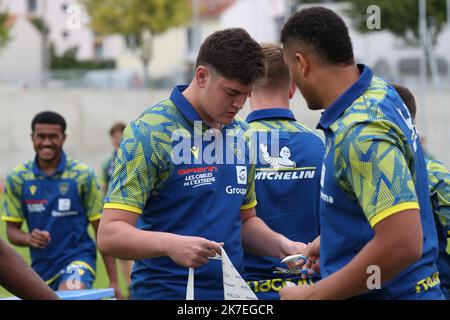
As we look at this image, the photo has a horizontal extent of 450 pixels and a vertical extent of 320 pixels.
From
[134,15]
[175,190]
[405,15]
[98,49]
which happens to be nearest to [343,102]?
[175,190]

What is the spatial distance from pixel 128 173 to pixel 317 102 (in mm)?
1038

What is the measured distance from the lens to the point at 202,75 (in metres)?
4.46

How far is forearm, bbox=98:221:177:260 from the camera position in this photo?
408cm

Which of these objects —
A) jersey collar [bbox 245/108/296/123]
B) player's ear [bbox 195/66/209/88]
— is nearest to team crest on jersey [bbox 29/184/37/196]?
jersey collar [bbox 245/108/296/123]

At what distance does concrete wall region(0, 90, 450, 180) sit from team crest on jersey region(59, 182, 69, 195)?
66.5 feet

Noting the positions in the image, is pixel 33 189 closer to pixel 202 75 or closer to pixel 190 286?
pixel 202 75

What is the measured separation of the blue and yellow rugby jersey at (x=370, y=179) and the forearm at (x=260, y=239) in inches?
45.3

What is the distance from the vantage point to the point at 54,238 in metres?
8.45

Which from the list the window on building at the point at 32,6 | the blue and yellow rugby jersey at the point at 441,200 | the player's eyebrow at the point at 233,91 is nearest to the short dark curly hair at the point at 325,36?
the player's eyebrow at the point at 233,91

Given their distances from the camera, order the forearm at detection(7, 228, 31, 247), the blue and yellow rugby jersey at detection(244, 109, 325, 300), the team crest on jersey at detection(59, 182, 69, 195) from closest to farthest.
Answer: the blue and yellow rugby jersey at detection(244, 109, 325, 300) < the forearm at detection(7, 228, 31, 247) < the team crest on jersey at detection(59, 182, 69, 195)

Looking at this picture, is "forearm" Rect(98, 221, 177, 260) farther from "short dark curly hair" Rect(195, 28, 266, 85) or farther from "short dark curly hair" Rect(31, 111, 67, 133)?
"short dark curly hair" Rect(31, 111, 67, 133)

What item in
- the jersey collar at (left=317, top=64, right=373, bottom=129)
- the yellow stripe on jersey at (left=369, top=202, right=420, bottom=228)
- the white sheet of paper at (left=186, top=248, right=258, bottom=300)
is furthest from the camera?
the white sheet of paper at (left=186, top=248, right=258, bottom=300)

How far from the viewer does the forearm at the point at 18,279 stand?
3.73 meters

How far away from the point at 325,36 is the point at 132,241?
130cm
